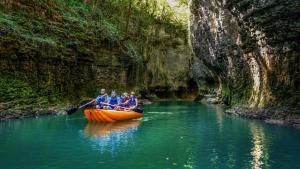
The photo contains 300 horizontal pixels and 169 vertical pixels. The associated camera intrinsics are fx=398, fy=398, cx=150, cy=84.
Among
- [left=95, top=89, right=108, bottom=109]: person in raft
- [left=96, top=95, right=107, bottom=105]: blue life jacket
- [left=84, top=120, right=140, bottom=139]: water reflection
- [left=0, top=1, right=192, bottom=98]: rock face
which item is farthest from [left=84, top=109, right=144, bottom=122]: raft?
[left=0, top=1, right=192, bottom=98]: rock face

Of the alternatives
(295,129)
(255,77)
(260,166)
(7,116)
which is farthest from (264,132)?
(7,116)

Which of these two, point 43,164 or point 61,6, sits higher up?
point 61,6

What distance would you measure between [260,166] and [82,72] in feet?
72.1

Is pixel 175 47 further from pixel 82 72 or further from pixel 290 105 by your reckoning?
pixel 290 105

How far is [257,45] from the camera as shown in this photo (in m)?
22.1

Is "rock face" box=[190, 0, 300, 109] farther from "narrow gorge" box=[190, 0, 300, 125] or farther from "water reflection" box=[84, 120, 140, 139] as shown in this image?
"water reflection" box=[84, 120, 140, 139]

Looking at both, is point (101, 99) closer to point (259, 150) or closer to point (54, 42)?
point (54, 42)

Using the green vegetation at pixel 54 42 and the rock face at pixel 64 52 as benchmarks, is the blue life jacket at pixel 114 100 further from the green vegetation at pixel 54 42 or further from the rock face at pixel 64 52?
the rock face at pixel 64 52

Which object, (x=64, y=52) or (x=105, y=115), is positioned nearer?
(x=105, y=115)

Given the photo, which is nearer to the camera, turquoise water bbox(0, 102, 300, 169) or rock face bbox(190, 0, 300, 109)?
turquoise water bbox(0, 102, 300, 169)

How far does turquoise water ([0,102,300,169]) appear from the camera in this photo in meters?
11.1

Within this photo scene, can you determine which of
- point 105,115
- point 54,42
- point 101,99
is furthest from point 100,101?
point 54,42

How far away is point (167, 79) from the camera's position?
48.8 metres

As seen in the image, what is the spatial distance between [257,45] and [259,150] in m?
10.4
